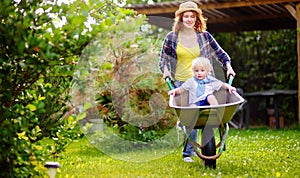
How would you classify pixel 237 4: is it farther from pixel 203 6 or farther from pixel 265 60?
pixel 265 60

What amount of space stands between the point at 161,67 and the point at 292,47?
704cm

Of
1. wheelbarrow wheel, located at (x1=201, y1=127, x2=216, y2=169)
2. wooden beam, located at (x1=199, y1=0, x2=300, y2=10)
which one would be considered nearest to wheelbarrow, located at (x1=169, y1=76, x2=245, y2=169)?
wheelbarrow wheel, located at (x1=201, y1=127, x2=216, y2=169)

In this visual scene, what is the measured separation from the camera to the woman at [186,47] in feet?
15.3

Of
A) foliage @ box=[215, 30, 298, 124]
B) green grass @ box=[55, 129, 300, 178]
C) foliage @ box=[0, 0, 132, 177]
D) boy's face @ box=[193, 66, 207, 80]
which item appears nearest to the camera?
foliage @ box=[0, 0, 132, 177]

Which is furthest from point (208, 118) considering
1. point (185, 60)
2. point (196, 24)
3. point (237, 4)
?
point (237, 4)

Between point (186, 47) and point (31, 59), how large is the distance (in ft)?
6.75

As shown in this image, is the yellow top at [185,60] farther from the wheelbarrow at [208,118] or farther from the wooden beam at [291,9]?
the wooden beam at [291,9]

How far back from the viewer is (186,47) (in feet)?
15.4

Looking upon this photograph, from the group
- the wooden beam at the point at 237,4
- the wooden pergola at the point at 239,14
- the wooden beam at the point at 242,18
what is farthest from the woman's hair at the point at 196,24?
the wooden beam at the point at 242,18

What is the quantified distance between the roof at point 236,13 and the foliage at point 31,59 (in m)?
4.26

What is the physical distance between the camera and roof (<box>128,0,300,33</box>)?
8.29m

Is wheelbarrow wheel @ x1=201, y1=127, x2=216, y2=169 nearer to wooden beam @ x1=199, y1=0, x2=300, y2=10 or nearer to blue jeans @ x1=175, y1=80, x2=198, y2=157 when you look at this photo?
blue jeans @ x1=175, y1=80, x2=198, y2=157

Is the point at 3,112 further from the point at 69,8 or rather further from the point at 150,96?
the point at 150,96

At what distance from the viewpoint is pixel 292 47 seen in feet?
36.3
